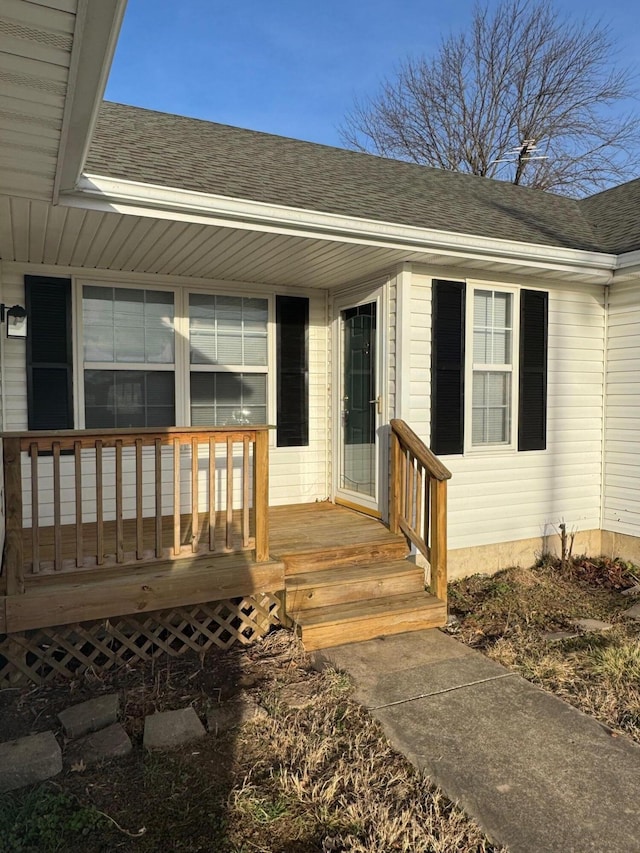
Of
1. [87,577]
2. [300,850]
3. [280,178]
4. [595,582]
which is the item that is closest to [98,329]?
[280,178]

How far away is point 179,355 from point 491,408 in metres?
2.85

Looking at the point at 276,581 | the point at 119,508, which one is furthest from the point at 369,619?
the point at 119,508

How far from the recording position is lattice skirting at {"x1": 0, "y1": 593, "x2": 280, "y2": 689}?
3.28m

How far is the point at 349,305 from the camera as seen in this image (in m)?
5.57

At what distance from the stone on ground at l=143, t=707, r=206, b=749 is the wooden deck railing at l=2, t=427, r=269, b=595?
0.97 metres

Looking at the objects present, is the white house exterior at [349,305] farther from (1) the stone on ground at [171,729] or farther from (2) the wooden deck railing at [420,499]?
(1) the stone on ground at [171,729]

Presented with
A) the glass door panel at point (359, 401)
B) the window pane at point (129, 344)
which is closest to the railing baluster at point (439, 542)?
the glass door panel at point (359, 401)

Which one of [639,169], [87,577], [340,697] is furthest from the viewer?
[639,169]

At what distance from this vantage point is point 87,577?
3.44 meters

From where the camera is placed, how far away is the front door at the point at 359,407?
5.29 m

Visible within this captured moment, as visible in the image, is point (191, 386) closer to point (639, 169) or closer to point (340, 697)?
point (340, 697)

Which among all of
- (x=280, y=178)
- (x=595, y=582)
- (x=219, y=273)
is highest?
(x=280, y=178)

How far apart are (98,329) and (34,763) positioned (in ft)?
11.1

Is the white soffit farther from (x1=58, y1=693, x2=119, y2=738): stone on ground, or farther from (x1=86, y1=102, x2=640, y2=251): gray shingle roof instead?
(x1=58, y1=693, x2=119, y2=738): stone on ground
